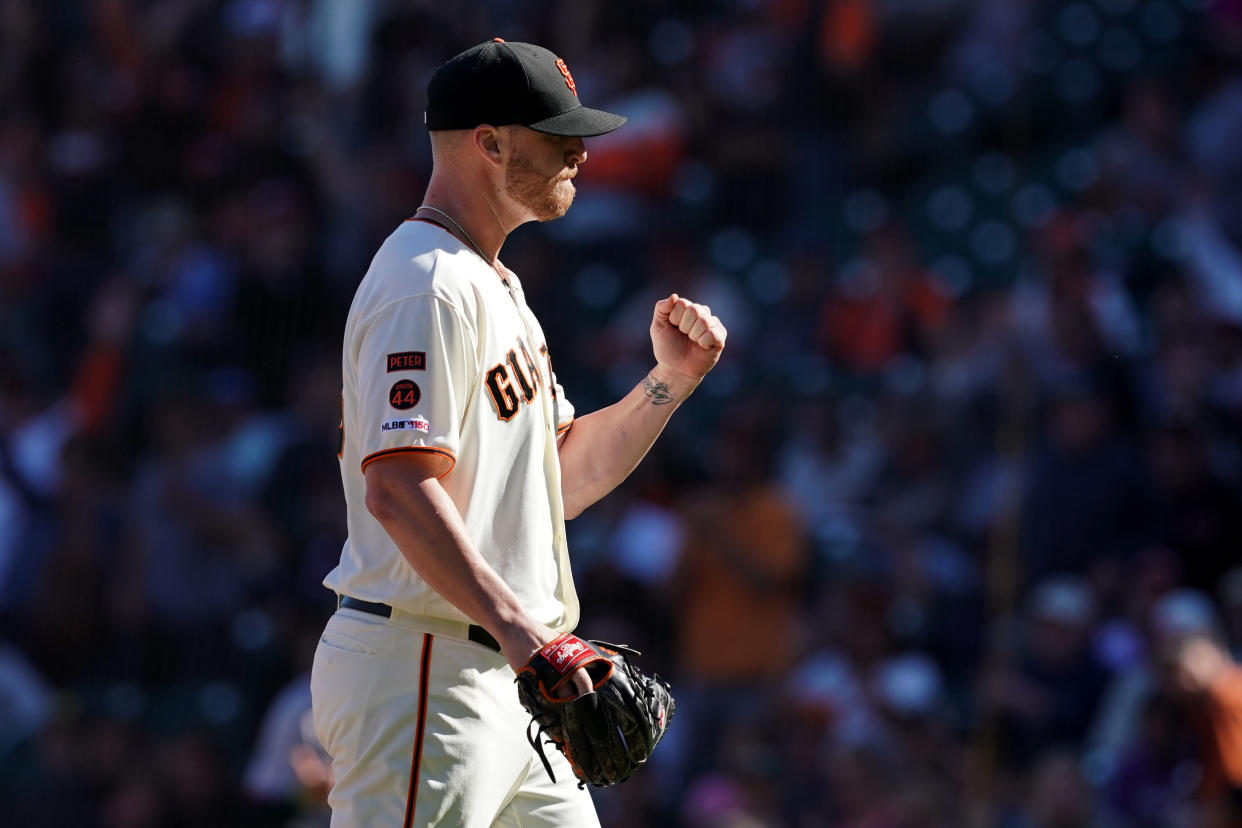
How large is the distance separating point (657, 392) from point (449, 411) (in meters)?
0.76

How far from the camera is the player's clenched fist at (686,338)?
311 cm

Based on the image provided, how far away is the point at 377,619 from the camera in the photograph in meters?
2.67

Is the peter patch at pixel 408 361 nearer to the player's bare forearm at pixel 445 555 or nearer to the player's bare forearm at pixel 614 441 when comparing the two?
the player's bare forearm at pixel 445 555

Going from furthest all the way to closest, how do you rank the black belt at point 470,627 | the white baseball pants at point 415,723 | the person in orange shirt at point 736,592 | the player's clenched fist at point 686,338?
the person in orange shirt at point 736,592
the player's clenched fist at point 686,338
the black belt at point 470,627
the white baseball pants at point 415,723

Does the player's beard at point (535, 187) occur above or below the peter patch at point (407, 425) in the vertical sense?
above

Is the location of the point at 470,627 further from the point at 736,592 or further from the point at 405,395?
the point at 736,592

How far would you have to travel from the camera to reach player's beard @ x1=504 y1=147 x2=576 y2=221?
9.32ft

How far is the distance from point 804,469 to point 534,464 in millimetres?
4917

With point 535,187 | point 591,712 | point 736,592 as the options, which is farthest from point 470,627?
point 736,592

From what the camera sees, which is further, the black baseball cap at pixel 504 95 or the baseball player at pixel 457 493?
the black baseball cap at pixel 504 95

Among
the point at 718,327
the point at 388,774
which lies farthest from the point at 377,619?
the point at 718,327

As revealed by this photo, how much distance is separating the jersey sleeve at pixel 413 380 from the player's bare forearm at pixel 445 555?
1.9 inches

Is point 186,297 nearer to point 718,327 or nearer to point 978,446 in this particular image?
point 978,446

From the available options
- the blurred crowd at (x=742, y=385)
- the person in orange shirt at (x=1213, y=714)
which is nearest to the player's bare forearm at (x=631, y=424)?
the blurred crowd at (x=742, y=385)
